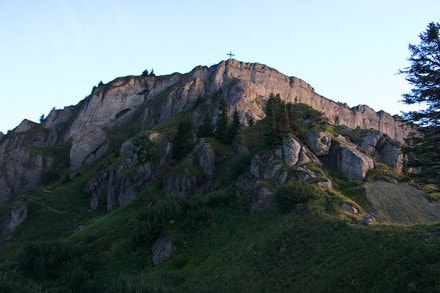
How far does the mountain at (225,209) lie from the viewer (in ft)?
116

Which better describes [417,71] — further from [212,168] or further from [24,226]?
[24,226]

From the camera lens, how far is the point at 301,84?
121562mm

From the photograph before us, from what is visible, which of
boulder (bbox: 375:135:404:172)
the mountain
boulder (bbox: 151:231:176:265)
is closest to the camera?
the mountain

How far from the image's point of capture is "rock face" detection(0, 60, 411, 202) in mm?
94562

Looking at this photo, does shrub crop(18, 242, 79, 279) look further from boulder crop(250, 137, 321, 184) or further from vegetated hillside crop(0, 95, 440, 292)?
boulder crop(250, 137, 321, 184)

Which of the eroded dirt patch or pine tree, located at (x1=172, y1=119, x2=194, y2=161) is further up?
pine tree, located at (x1=172, y1=119, x2=194, y2=161)

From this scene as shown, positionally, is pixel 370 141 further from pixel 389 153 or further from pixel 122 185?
pixel 122 185

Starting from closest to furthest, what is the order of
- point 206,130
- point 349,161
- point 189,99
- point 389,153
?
point 349,161 < point 389,153 < point 206,130 < point 189,99

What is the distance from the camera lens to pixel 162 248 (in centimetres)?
4788

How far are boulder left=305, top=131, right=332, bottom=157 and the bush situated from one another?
11.8 m

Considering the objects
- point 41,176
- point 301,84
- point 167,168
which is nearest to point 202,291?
point 167,168

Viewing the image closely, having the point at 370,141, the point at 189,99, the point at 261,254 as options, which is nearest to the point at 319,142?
the point at 370,141

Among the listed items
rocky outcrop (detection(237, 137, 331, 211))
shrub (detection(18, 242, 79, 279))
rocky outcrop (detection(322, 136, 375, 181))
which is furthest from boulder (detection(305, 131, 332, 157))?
shrub (detection(18, 242, 79, 279))

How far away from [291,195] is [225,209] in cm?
834
